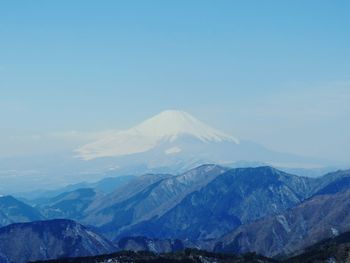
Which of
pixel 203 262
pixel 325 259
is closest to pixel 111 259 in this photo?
pixel 203 262

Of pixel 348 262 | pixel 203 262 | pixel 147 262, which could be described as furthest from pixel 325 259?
pixel 147 262

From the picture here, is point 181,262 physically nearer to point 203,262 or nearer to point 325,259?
point 203,262

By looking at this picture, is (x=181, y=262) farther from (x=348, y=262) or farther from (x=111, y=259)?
(x=348, y=262)

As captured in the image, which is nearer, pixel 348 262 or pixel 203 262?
pixel 348 262

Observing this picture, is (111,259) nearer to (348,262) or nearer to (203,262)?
(203,262)

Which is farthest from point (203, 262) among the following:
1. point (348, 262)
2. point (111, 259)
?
point (348, 262)

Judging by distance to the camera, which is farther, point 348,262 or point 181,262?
point 181,262

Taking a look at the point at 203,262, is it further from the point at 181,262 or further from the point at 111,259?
the point at 111,259
